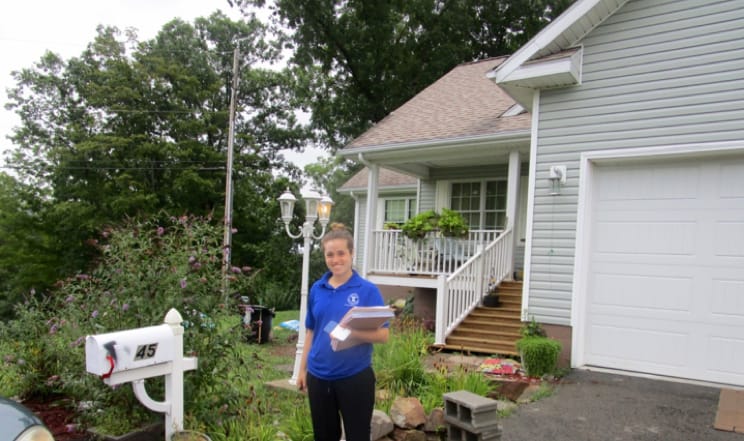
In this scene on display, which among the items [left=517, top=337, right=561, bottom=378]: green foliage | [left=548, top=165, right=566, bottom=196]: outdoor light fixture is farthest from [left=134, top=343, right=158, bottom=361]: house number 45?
[left=548, top=165, right=566, bottom=196]: outdoor light fixture

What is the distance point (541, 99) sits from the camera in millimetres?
6664

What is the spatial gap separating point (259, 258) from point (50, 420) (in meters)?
18.6

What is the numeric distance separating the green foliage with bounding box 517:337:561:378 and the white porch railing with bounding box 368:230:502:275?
266 cm

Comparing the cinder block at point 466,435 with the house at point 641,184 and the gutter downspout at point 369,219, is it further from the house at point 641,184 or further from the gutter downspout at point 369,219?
the gutter downspout at point 369,219

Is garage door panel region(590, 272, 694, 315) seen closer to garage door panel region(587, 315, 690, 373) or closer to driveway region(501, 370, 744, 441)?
garage door panel region(587, 315, 690, 373)

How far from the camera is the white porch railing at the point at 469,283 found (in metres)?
7.44

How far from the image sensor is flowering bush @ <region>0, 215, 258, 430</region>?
358 cm

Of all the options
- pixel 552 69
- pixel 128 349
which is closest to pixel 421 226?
pixel 552 69

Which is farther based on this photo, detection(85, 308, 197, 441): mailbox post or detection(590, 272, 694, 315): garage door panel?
detection(590, 272, 694, 315): garage door panel

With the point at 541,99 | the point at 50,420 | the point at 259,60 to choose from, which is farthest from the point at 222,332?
the point at 259,60

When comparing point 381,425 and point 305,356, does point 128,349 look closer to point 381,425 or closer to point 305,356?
point 305,356

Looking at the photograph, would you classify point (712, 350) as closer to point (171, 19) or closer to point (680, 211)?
point (680, 211)

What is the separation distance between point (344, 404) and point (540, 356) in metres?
3.63

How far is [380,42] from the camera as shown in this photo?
Result: 21.2m
